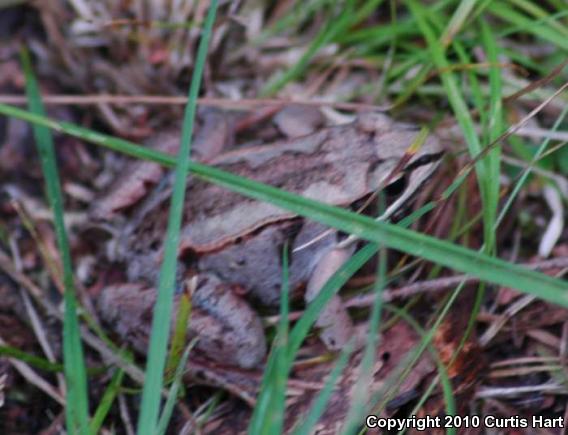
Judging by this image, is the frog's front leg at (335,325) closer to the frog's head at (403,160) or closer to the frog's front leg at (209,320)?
the frog's front leg at (209,320)

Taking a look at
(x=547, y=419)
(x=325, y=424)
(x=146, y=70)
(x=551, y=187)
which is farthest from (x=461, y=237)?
(x=146, y=70)

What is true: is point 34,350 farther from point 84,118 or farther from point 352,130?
point 352,130

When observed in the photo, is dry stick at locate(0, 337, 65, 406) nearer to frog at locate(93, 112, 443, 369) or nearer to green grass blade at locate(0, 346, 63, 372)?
green grass blade at locate(0, 346, 63, 372)

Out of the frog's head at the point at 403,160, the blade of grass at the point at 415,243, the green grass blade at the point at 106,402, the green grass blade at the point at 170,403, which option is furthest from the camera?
the frog's head at the point at 403,160

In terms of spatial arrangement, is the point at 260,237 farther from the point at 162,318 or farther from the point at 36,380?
the point at 36,380

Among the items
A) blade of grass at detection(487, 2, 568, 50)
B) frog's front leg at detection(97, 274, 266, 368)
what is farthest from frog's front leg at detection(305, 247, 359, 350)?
blade of grass at detection(487, 2, 568, 50)

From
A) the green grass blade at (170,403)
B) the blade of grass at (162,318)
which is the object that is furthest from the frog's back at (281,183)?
the blade of grass at (162,318)
